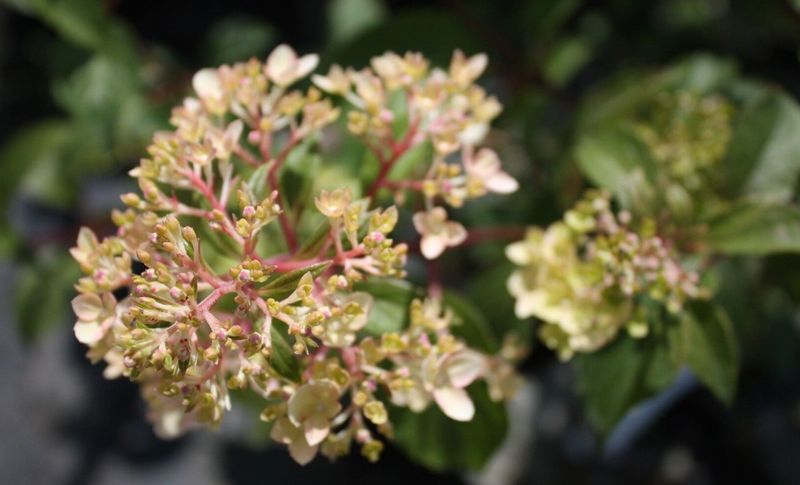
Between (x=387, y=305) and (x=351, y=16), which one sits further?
(x=351, y=16)

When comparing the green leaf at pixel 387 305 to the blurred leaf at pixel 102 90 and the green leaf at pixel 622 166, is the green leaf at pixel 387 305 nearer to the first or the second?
the green leaf at pixel 622 166

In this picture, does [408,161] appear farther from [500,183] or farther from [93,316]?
[93,316]

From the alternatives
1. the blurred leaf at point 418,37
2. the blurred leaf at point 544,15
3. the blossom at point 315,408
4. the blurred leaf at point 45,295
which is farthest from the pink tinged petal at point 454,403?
the blurred leaf at point 45,295

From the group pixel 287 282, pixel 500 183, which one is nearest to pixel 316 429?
pixel 287 282

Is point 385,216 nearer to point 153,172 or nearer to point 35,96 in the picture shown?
point 153,172

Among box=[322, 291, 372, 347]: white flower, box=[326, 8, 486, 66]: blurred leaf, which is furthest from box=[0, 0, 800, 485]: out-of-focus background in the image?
box=[322, 291, 372, 347]: white flower

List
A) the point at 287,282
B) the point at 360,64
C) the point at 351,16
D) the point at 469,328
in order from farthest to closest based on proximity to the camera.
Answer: the point at 351,16, the point at 360,64, the point at 469,328, the point at 287,282
